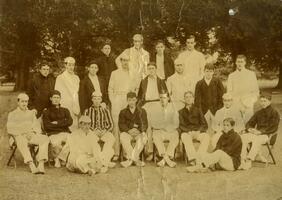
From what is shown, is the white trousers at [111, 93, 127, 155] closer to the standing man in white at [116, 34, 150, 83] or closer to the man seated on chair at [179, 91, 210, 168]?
the standing man in white at [116, 34, 150, 83]

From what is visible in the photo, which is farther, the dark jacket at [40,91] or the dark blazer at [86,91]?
the dark blazer at [86,91]

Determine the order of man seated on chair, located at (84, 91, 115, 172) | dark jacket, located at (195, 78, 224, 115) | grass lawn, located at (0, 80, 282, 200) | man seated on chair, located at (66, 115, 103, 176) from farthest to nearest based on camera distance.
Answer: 1. dark jacket, located at (195, 78, 224, 115)
2. man seated on chair, located at (84, 91, 115, 172)
3. man seated on chair, located at (66, 115, 103, 176)
4. grass lawn, located at (0, 80, 282, 200)

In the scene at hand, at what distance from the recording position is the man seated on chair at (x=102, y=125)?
14.1 feet

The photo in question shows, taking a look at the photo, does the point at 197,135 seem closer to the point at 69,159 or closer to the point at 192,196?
the point at 192,196

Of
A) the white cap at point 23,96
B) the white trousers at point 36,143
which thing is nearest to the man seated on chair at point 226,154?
the white trousers at point 36,143

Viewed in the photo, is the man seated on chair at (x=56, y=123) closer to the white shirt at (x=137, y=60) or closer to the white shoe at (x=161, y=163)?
the white shirt at (x=137, y=60)

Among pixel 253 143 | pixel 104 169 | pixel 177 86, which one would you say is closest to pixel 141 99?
pixel 177 86

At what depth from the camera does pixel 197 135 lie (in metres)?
4.36

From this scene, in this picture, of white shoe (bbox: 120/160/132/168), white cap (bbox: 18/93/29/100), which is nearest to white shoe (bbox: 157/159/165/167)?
white shoe (bbox: 120/160/132/168)

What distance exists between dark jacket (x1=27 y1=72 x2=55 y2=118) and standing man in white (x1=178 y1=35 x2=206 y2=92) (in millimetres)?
1100

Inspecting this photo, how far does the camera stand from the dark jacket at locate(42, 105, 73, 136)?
4266 millimetres

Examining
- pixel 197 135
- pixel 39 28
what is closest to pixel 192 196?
pixel 197 135

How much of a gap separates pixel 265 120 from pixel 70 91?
1.63 meters

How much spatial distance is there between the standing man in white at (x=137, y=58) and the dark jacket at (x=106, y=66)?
0.17ft
